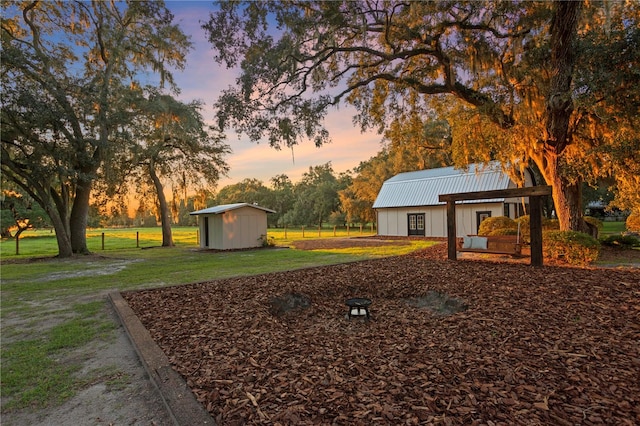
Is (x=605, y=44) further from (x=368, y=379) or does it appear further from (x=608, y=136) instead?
(x=368, y=379)

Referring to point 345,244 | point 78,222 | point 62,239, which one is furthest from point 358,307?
point 78,222

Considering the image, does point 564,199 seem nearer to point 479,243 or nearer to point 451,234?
point 479,243

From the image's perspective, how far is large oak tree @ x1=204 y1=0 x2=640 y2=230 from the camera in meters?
8.35

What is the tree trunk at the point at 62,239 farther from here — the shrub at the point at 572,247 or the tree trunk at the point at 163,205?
the shrub at the point at 572,247

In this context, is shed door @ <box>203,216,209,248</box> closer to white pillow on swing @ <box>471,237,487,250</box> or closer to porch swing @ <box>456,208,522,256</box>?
porch swing @ <box>456,208,522,256</box>

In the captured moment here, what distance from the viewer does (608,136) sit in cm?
981

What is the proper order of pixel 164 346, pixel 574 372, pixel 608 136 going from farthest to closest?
pixel 608 136, pixel 164 346, pixel 574 372

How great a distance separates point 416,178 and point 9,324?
890 inches

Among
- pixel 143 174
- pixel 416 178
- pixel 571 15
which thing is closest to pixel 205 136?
pixel 143 174

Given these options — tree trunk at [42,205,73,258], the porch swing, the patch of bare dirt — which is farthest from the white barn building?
tree trunk at [42,205,73,258]

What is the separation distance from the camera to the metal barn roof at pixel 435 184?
64.3 ft

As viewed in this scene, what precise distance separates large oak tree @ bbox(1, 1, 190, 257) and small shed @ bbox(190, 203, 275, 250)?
5.42 metres

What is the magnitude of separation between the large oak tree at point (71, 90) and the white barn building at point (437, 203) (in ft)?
51.4

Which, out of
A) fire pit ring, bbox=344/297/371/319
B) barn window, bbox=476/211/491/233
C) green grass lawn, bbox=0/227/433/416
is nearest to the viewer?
green grass lawn, bbox=0/227/433/416
